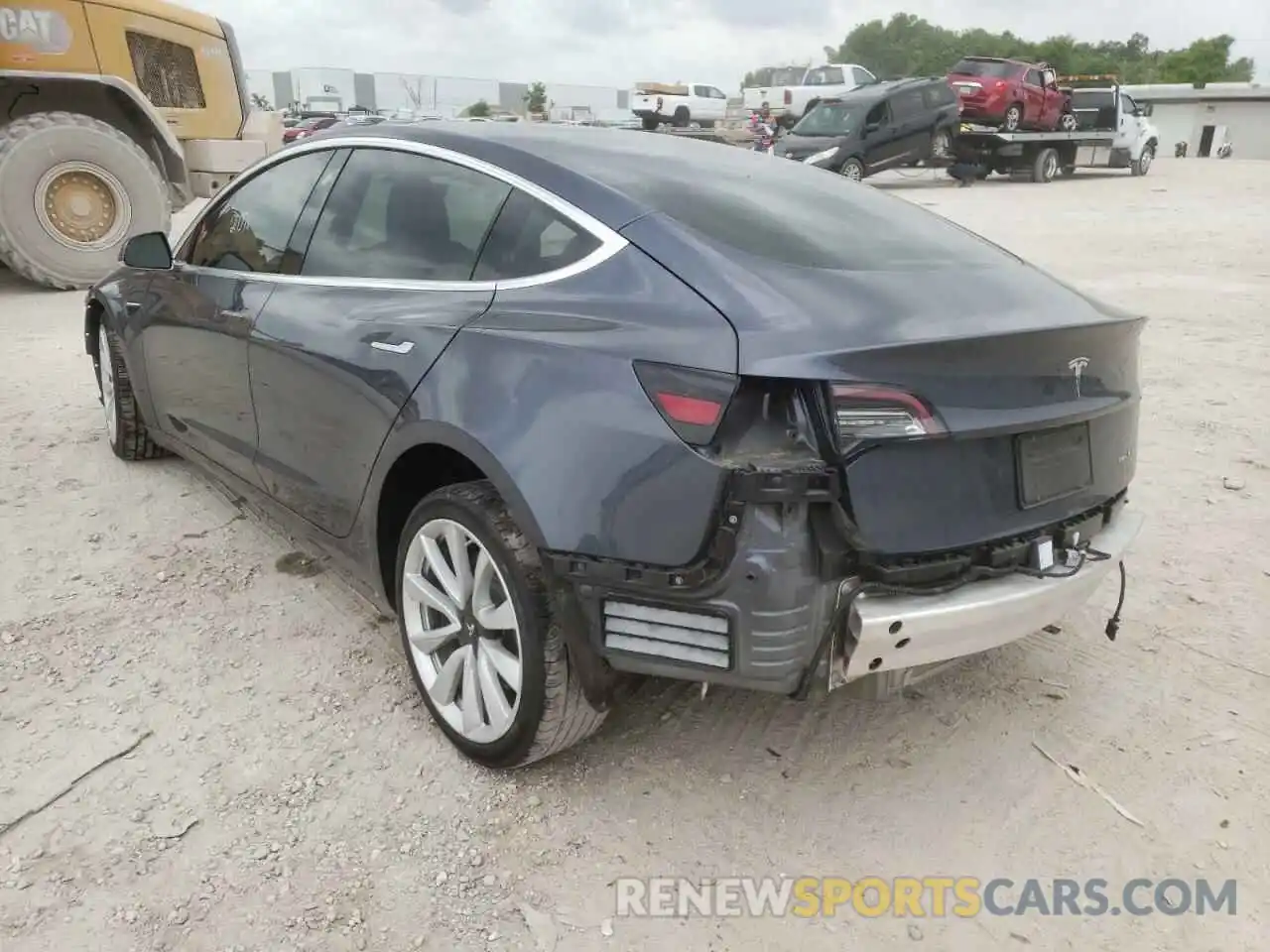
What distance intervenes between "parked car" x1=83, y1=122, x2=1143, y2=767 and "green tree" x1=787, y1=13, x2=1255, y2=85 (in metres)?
76.7

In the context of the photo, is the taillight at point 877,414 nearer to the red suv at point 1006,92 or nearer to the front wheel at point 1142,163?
the red suv at point 1006,92

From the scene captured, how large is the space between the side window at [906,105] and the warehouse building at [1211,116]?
118 feet

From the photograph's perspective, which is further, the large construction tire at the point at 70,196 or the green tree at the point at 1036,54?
the green tree at the point at 1036,54

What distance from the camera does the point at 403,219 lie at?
9.57 feet

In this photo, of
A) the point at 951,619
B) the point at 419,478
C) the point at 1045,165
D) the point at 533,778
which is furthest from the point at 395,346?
the point at 1045,165

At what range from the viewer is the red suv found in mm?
21844

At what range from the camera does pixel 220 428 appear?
3676 millimetres

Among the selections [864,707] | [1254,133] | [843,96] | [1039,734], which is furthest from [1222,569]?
[1254,133]

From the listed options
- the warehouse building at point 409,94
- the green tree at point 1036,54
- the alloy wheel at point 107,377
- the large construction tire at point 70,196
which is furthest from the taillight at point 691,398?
the green tree at point 1036,54

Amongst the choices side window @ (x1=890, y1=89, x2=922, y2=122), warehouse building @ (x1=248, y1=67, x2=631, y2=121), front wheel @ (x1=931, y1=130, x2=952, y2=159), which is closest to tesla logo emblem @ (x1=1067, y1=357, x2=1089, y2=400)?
side window @ (x1=890, y1=89, x2=922, y2=122)

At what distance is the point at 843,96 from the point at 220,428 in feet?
64.5

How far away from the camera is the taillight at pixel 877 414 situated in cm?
202

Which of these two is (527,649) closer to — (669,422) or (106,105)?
(669,422)

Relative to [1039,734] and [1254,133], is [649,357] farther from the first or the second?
[1254,133]
